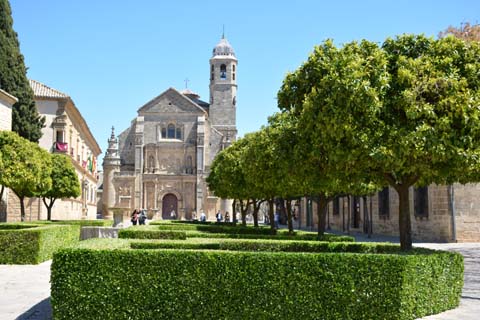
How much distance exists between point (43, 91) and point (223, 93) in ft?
126

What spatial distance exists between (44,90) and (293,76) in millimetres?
31450

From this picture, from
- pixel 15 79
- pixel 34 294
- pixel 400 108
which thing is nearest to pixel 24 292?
pixel 34 294

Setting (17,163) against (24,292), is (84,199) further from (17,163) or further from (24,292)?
(24,292)

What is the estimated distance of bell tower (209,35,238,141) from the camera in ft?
240

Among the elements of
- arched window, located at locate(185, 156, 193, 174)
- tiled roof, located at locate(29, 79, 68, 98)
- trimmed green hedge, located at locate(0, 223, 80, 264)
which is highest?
tiled roof, located at locate(29, 79, 68, 98)

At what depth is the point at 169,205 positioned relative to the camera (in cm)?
6525

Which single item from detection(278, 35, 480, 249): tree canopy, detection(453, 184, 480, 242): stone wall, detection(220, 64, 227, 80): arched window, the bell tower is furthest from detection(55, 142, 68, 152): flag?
detection(220, 64, 227, 80): arched window

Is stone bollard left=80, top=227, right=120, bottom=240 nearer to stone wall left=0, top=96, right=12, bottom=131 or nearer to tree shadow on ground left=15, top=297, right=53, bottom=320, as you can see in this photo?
tree shadow on ground left=15, top=297, right=53, bottom=320

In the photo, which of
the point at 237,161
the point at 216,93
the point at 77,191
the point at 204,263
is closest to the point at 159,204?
the point at 216,93

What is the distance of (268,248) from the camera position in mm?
10078

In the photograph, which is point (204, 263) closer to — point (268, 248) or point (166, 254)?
point (166, 254)

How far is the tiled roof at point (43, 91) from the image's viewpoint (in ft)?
121

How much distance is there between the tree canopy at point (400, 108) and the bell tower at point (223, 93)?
6317cm

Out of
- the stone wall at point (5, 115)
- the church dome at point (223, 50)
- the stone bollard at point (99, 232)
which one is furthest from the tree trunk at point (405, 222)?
the church dome at point (223, 50)
